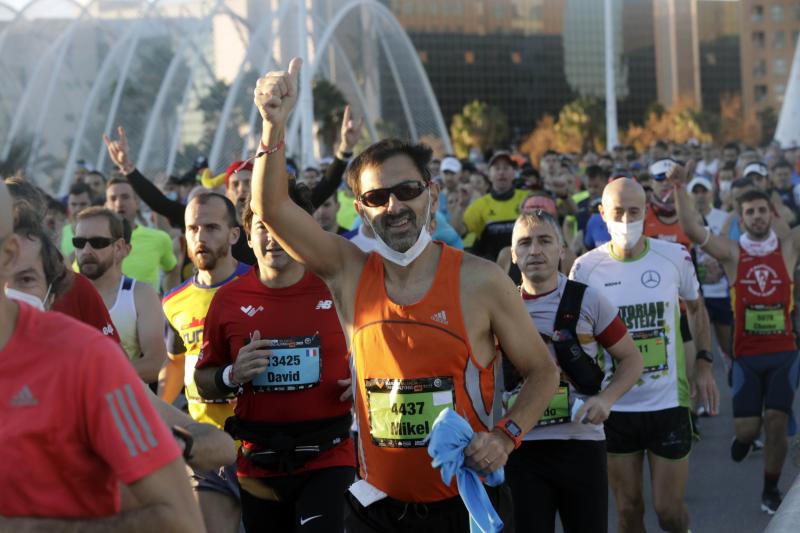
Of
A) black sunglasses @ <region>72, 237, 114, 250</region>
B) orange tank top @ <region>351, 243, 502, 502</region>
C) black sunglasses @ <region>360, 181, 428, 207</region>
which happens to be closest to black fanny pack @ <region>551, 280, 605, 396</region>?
orange tank top @ <region>351, 243, 502, 502</region>

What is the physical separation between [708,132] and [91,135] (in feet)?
189

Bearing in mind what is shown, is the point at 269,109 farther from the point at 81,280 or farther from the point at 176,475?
the point at 176,475

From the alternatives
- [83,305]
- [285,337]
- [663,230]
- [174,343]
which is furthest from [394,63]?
[83,305]

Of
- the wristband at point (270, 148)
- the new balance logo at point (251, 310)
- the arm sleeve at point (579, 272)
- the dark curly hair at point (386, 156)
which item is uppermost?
the wristband at point (270, 148)

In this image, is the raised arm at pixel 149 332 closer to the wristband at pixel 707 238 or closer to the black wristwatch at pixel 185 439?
the black wristwatch at pixel 185 439

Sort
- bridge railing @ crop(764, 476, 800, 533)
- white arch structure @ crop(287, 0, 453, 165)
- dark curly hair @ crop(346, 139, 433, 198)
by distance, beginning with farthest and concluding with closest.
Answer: white arch structure @ crop(287, 0, 453, 165) < dark curly hair @ crop(346, 139, 433, 198) < bridge railing @ crop(764, 476, 800, 533)

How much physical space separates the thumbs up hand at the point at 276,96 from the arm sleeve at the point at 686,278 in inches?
137

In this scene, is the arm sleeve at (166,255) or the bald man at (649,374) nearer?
the bald man at (649,374)

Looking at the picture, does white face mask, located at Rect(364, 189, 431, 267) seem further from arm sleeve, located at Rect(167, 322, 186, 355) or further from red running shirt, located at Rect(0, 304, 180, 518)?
arm sleeve, located at Rect(167, 322, 186, 355)

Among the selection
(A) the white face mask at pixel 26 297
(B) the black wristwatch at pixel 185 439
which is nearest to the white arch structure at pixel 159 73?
(A) the white face mask at pixel 26 297

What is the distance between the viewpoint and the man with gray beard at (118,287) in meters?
6.09

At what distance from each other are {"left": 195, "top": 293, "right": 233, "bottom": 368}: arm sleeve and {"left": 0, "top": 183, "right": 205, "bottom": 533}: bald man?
9.42 ft

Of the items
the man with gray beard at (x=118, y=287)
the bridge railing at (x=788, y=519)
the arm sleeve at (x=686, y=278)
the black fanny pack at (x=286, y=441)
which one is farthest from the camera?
the arm sleeve at (x=686, y=278)

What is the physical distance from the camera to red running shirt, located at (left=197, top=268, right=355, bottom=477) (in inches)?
206
